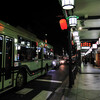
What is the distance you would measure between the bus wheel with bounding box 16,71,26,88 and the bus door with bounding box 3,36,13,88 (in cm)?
82

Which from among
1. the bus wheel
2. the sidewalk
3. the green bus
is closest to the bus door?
the green bus

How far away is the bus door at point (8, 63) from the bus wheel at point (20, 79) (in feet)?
2.68

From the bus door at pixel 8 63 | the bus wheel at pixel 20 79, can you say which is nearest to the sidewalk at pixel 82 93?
the bus wheel at pixel 20 79

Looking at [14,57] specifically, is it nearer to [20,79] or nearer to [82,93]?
[20,79]

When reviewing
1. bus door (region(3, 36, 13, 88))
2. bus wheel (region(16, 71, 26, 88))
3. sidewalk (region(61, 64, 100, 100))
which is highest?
bus door (region(3, 36, 13, 88))

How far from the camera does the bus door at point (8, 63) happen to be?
681 cm

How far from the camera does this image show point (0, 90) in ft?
21.0

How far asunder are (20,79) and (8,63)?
5.63 feet

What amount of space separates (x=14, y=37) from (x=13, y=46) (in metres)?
0.51

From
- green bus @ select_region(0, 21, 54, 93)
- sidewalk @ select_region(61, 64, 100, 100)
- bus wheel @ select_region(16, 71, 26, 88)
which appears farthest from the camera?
bus wheel @ select_region(16, 71, 26, 88)

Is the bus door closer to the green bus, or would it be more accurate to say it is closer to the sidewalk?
the green bus

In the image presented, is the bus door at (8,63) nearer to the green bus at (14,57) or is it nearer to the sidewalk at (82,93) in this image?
the green bus at (14,57)

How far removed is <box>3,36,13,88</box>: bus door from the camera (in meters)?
6.81

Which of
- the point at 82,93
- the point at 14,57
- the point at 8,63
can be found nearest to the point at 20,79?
the point at 14,57
